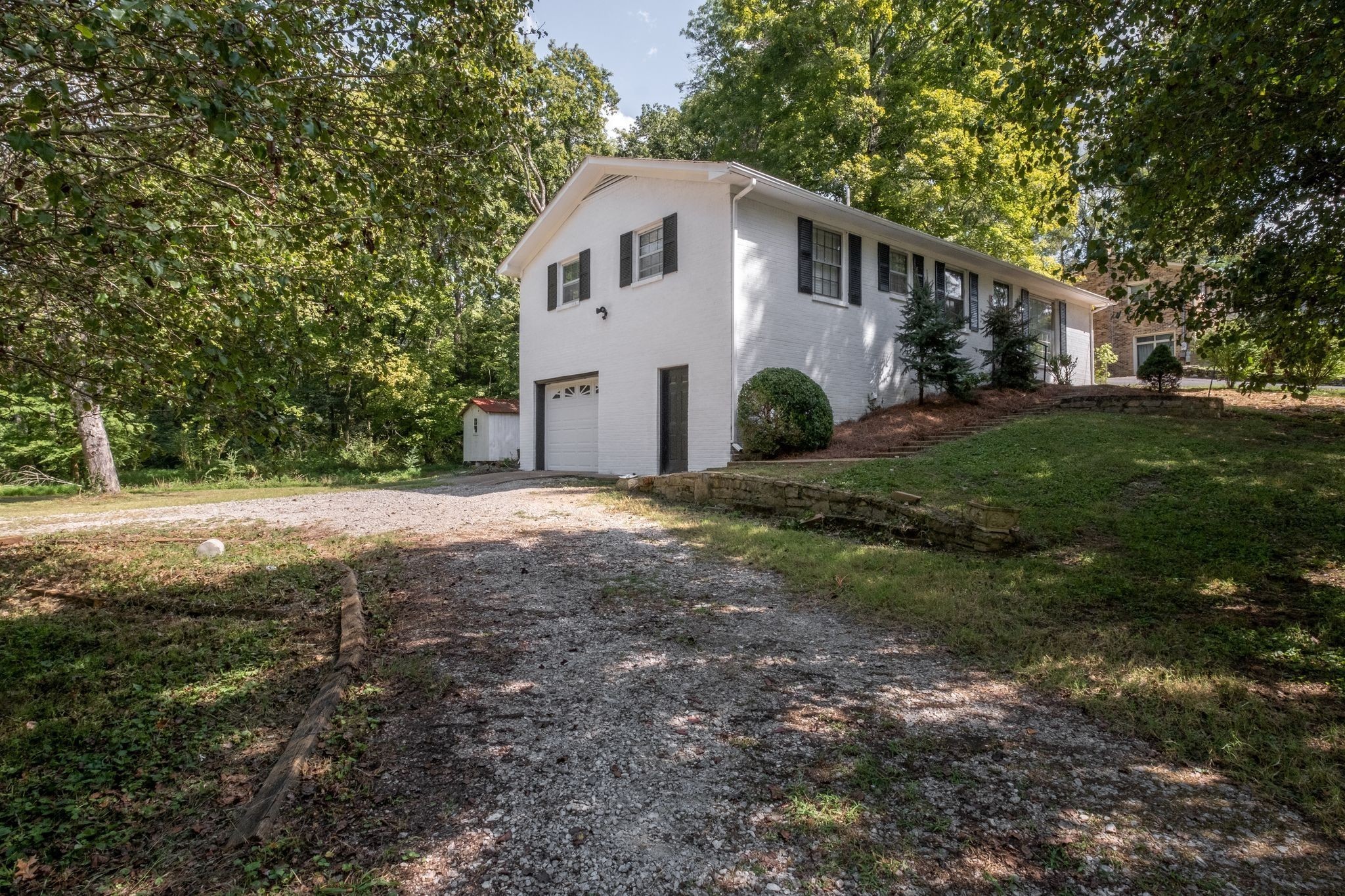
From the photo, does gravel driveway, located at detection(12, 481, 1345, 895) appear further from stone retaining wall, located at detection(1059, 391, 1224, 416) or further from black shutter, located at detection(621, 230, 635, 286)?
stone retaining wall, located at detection(1059, 391, 1224, 416)

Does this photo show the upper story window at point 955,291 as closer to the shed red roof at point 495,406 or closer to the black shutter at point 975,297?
the black shutter at point 975,297

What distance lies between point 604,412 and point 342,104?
32.0 feet

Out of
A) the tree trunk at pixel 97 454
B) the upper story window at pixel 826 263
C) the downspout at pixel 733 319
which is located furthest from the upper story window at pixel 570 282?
the tree trunk at pixel 97 454

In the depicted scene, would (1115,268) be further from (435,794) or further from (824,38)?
(824,38)

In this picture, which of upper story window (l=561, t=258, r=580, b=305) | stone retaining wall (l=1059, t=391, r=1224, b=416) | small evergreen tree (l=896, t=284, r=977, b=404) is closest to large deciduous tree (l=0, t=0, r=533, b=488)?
small evergreen tree (l=896, t=284, r=977, b=404)

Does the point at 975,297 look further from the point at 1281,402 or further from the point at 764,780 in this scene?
the point at 764,780

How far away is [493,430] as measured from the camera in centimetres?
1803

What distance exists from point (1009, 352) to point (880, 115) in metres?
7.76

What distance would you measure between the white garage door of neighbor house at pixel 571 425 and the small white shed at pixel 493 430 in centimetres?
242

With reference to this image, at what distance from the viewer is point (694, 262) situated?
11.7 m

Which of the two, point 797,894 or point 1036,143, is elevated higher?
point 1036,143

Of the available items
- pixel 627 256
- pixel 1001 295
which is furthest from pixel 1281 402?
pixel 627 256

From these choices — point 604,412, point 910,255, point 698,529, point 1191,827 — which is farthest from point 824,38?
point 1191,827

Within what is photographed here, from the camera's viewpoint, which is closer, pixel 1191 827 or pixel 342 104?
pixel 1191 827
